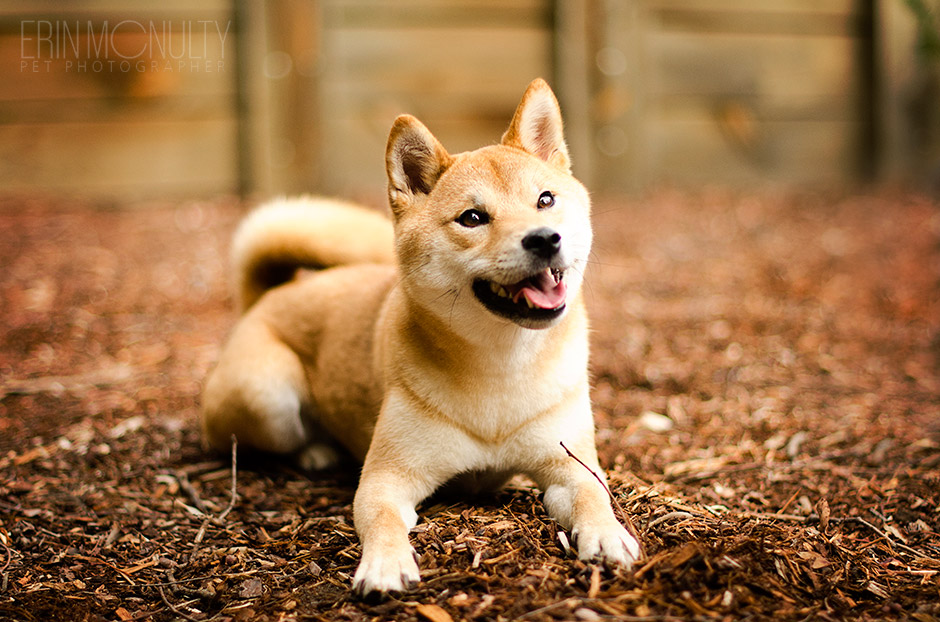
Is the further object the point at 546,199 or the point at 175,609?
the point at 546,199

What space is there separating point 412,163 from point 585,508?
4.48ft

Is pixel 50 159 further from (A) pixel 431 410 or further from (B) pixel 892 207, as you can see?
(B) pixel 892 207

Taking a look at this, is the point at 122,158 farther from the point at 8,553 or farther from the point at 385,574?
the point at 385,574

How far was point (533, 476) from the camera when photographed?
107 inches

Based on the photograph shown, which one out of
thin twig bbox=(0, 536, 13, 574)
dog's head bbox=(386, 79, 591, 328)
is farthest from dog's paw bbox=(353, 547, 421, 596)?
thin twig bbox=(0, 536, 13, 574)

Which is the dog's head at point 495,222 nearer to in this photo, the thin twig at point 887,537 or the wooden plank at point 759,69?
the thin twig at point 887,537

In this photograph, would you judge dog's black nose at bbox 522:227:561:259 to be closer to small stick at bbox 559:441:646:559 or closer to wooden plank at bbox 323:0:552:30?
small stick at bbox 559:441:646:559

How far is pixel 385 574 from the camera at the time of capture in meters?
2.15

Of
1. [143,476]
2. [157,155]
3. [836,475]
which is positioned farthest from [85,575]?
[157,155]

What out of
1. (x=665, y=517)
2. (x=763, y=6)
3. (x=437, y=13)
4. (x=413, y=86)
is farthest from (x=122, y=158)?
(x=763, y=6)

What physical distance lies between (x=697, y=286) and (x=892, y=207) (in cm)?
276

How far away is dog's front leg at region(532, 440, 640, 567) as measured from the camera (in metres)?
2.22

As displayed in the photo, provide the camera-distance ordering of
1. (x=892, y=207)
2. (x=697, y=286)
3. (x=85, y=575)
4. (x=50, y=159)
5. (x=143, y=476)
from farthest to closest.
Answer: (x=892, y=207), (x=50, y=159), (x=697, y=286), (x=143, y=476), (x=85, y=575)

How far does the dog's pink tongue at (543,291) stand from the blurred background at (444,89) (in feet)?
16.7
